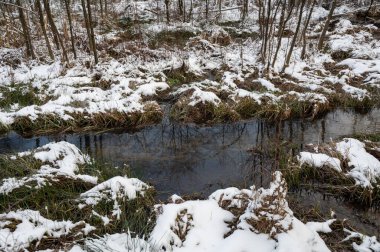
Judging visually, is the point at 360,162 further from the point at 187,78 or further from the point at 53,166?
the point at 187,78

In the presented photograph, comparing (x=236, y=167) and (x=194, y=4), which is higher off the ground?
(x=194, y=4)

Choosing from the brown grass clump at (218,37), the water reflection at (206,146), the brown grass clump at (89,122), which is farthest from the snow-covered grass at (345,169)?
the brown grass clump at (218,37)

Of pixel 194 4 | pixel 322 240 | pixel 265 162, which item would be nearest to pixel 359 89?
pixel 265 162

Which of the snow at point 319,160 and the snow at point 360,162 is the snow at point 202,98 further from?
the snow at point 360,162

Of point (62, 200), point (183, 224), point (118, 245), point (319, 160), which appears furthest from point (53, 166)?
point (319, 160)

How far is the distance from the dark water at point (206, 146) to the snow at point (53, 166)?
0.69 meters

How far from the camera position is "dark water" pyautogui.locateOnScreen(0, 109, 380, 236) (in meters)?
4.65

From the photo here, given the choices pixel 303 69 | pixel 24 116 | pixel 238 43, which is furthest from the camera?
pixel 238 43

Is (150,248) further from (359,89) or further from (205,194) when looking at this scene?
(359,89)

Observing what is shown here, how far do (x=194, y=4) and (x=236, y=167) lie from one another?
12.7 metres

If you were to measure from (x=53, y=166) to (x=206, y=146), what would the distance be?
2.41 metres

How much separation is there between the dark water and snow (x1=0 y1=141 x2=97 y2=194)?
69 cm

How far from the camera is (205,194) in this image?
4316 millimetres

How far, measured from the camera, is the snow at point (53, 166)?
3977 mm
